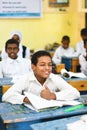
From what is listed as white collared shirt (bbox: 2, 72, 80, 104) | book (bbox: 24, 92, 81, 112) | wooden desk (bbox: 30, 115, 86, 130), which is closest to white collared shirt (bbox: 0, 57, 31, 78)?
white collared shirt (bbox: 2, 72, 80, 104)

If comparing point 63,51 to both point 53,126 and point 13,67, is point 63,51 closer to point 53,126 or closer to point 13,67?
point 13,67

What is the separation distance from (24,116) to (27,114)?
6 cm

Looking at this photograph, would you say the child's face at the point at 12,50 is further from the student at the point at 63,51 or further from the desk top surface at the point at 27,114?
the student at the point at 63,51

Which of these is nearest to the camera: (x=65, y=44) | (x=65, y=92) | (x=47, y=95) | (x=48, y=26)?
(x=47, y=95)

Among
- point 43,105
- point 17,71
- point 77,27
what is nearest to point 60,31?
point 77,27

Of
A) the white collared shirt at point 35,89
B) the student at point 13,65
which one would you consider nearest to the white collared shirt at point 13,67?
the student at point 13,65

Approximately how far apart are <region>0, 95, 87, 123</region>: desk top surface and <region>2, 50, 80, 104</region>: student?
0.78ft

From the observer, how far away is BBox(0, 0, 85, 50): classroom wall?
7.26 m

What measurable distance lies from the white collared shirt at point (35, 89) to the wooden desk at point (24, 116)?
21cm

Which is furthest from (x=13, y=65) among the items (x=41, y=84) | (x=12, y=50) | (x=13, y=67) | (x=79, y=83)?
(x=41, y=84)

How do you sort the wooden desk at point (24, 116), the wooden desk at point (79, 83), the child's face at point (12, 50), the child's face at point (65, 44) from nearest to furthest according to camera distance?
the wooden desk at point (24, 116), the wooden desk at point (79, 83), the child's face at point (12, 50), the child's face at point (65, 44)

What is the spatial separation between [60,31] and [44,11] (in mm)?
680

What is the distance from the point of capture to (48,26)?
753 cm

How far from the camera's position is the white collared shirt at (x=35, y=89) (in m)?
2.44
